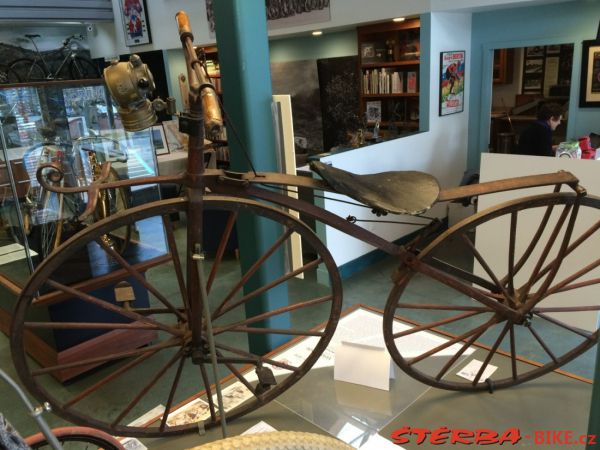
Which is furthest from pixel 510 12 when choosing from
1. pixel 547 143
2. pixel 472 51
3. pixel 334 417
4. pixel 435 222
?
pixel 334 417

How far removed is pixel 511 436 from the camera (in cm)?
151

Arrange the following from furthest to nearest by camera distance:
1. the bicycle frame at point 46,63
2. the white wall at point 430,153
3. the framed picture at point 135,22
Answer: the bicycle frame at point 46,63 → the framed picture at point 135,22 → the white wall at point 430,153

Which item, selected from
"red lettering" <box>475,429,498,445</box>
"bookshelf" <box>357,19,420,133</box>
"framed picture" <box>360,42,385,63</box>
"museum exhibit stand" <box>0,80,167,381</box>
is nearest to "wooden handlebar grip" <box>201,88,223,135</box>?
"red lettering" <box>475,429,498,445</box>

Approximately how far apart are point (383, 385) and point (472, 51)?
3.87 metres

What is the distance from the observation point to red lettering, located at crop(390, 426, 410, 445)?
150 centimetres

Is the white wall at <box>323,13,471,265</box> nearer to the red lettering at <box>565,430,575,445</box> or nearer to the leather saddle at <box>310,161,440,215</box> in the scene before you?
the leather saddle at <box>310,161,440,215</box>

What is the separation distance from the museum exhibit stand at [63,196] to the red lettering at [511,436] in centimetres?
163

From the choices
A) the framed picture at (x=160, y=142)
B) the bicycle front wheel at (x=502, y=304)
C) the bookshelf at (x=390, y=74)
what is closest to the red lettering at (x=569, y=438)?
the bicycle front wheel at (x=502, y=304)

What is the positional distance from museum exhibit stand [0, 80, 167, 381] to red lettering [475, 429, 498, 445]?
1.56 meters

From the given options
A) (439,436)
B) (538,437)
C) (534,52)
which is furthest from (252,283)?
(534,52)

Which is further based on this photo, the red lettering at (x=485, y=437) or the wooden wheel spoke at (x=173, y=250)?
the red lettering at (x=485, y=437)

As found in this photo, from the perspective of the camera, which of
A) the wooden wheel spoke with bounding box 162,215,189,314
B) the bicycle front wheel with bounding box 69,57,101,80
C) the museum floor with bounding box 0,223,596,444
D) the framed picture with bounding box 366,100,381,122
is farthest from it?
the bicycle front wheel with bounding box 69,57,101,80

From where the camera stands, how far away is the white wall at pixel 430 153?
3.73 metres

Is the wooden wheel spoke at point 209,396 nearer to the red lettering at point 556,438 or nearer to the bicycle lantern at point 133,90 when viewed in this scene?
the bicycle lantern at point 133,90
